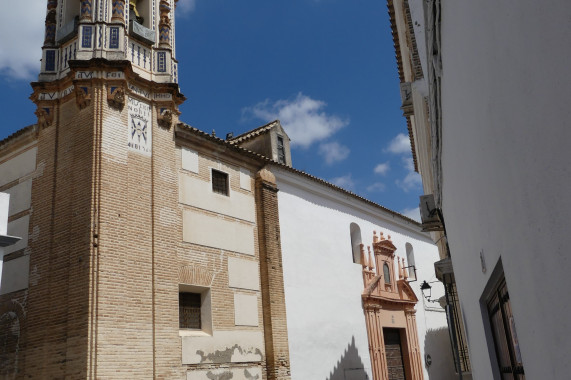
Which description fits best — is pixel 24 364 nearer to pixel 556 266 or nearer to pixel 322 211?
pixel 322 211

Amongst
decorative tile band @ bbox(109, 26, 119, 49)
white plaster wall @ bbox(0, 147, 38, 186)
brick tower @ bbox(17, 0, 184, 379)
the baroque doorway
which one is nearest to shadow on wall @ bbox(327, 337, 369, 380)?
the baroque doorway

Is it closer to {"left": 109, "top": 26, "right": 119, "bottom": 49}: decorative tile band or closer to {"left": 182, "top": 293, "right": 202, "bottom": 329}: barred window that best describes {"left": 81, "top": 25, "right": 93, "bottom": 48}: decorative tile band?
{"left": 109, "top": 26, "right": 119, "bottom": 49}: decorative tile band

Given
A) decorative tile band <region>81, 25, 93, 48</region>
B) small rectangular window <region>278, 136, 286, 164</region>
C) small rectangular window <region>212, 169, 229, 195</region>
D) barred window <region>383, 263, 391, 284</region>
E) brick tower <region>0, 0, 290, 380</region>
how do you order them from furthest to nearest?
barred window <region>383, 263, 391, 284</region> → small rectangular window <region>278, 136, 286, 164</region> → small rectangular window <region>212, 169, 229, 195</region> → decorative tile band <region>81, 25, 93, 48</region> → brick tower <region>0, 0, 290, 380</region>

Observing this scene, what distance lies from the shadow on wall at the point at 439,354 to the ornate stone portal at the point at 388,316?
1515 millimetres

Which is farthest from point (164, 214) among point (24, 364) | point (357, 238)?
point (357, 238)

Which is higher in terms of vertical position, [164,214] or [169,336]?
[164,214]

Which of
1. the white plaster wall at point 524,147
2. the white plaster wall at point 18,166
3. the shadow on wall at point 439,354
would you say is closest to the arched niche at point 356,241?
the shadow on wall at point 439,354

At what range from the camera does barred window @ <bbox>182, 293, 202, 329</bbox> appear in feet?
35.6

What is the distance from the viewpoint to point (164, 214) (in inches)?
422

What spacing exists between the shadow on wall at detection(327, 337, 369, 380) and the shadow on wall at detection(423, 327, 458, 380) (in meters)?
4.60

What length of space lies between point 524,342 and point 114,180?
28.1ft

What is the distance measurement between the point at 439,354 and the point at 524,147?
20518mm

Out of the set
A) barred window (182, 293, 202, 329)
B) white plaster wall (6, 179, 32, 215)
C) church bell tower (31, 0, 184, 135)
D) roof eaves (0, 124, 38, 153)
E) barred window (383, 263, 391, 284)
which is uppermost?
Answer: church bell tower (31, 0, 184, 135)

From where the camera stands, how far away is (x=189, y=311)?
11047 mm
